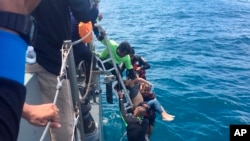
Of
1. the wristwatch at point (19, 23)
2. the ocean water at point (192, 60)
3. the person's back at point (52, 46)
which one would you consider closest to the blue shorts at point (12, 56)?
the wristwatch at point (19, 23)

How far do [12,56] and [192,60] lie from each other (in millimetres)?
10708

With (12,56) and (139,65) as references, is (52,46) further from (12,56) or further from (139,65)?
(139,65)

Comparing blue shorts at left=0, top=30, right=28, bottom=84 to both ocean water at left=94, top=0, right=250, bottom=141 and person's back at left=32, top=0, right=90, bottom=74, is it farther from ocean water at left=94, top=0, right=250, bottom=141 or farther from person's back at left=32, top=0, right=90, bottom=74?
ocean water at left=94, top=0, right=250, bottom=141

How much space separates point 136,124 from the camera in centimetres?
452

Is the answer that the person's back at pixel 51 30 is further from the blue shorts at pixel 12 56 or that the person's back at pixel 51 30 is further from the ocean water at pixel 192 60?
the ocean water at pixel 192 60

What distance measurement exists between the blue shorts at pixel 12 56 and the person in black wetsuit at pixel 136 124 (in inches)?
149

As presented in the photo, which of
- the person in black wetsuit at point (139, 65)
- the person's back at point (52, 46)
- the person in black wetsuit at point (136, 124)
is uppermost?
the person's back at point (52, 46)

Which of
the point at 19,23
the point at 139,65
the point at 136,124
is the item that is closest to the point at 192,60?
the point at 139,65

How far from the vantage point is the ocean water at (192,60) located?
702cm

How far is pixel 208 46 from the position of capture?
41.6 feet

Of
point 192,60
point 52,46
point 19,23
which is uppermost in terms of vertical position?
point 19,23

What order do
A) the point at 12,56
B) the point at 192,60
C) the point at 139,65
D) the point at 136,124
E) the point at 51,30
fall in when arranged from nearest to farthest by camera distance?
the point at 12,56
the point at 51,30
the point at 136,124
the point at 139,65
the point at 192,60

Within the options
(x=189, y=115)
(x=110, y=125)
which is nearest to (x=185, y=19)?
(x=189, y=115)

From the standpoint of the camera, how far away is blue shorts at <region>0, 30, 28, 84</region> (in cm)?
77
